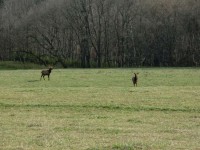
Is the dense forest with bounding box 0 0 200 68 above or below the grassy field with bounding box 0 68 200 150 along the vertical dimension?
above

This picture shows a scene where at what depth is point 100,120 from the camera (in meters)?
18.3

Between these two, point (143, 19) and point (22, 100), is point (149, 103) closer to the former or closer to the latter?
point (22, 100)

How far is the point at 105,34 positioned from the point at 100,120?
88207mm

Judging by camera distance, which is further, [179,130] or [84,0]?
[84,0]

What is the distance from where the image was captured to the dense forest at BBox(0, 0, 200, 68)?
101125mm

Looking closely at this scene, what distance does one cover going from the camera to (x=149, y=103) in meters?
25.5

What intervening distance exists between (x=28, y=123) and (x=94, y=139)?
185 inches

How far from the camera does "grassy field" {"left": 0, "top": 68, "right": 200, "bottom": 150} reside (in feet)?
41.7

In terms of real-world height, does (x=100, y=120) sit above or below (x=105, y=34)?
below

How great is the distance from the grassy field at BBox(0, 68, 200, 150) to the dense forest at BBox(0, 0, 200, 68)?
234 ft

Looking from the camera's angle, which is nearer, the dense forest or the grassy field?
the grassy field

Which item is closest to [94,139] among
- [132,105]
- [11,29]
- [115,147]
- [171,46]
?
[115,147]

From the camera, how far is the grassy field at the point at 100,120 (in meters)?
12.7

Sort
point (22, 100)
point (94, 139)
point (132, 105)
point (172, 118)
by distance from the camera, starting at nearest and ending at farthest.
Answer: point (94, 139)
point (172, 118)
point (132, 105)
point (22, 100)
